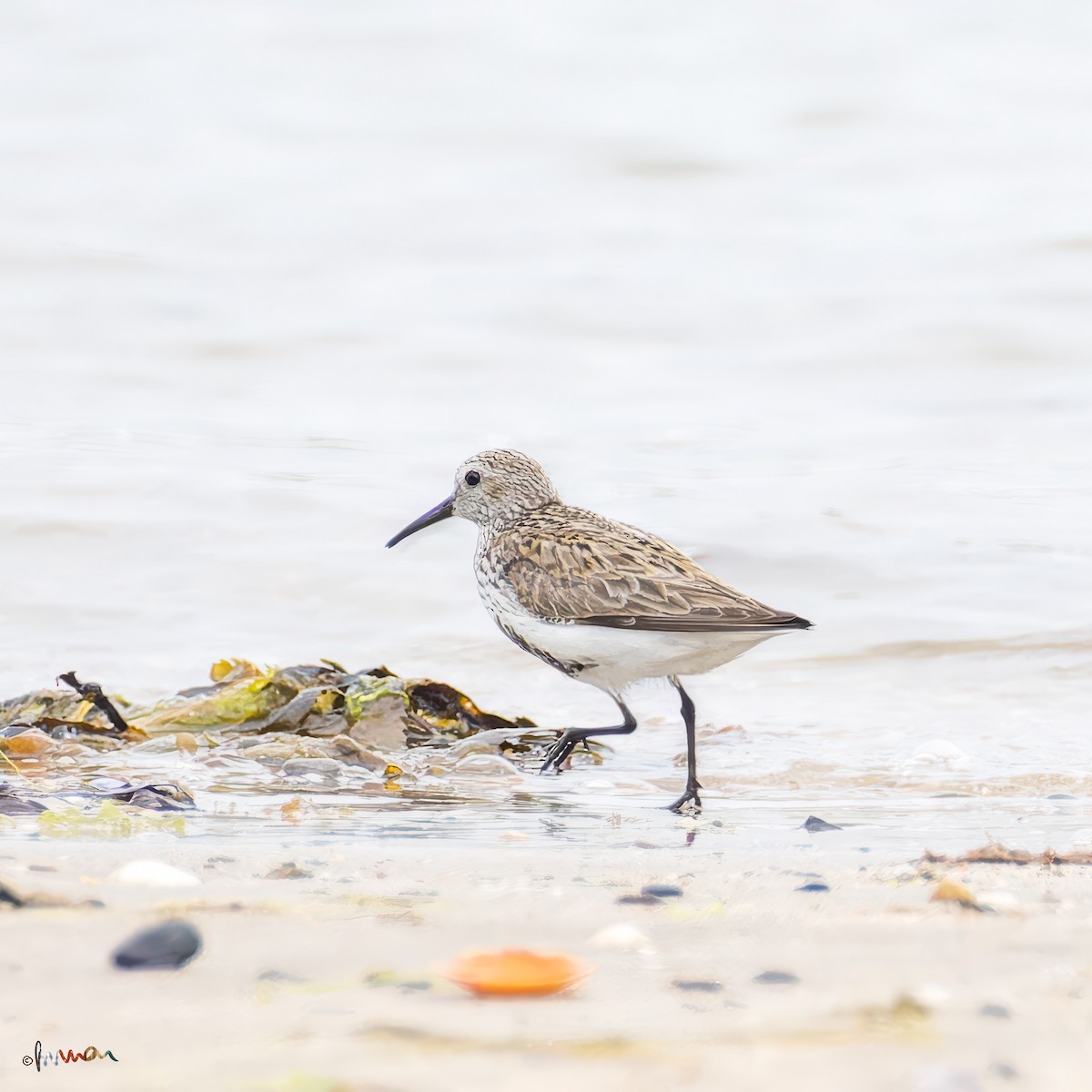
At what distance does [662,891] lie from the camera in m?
3.32

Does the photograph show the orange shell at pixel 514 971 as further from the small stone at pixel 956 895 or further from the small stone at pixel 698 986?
the small stone at pixel 956 895

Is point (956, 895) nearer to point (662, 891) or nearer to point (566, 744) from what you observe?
point (662, 891)

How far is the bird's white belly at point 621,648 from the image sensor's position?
5035mm

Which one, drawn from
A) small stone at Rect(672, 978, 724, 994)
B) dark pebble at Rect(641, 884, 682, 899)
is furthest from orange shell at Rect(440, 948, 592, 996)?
dark pebble at Rect(641, 884, 682, 899)

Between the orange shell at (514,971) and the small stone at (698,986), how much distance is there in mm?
171

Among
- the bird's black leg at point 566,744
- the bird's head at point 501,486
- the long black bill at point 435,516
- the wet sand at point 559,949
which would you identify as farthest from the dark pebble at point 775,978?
the long black bill at point 435,516

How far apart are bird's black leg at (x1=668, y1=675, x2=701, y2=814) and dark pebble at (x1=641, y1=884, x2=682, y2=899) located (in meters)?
1.21

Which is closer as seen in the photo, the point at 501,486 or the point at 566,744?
the point at 566,744

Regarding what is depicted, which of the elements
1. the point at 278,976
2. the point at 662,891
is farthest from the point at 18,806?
the point at 662,891

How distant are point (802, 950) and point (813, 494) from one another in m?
6.75

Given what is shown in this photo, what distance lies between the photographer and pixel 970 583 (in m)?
8.20

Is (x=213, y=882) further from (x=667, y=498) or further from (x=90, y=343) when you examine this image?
(x=90, y=343)

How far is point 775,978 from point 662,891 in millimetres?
571

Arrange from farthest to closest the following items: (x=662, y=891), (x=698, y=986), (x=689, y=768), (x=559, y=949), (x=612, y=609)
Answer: (x=612, y=609) < (x=689, y=768) < (x=662, y=891) < (x=559, y=949) < (x=698, y=986)
